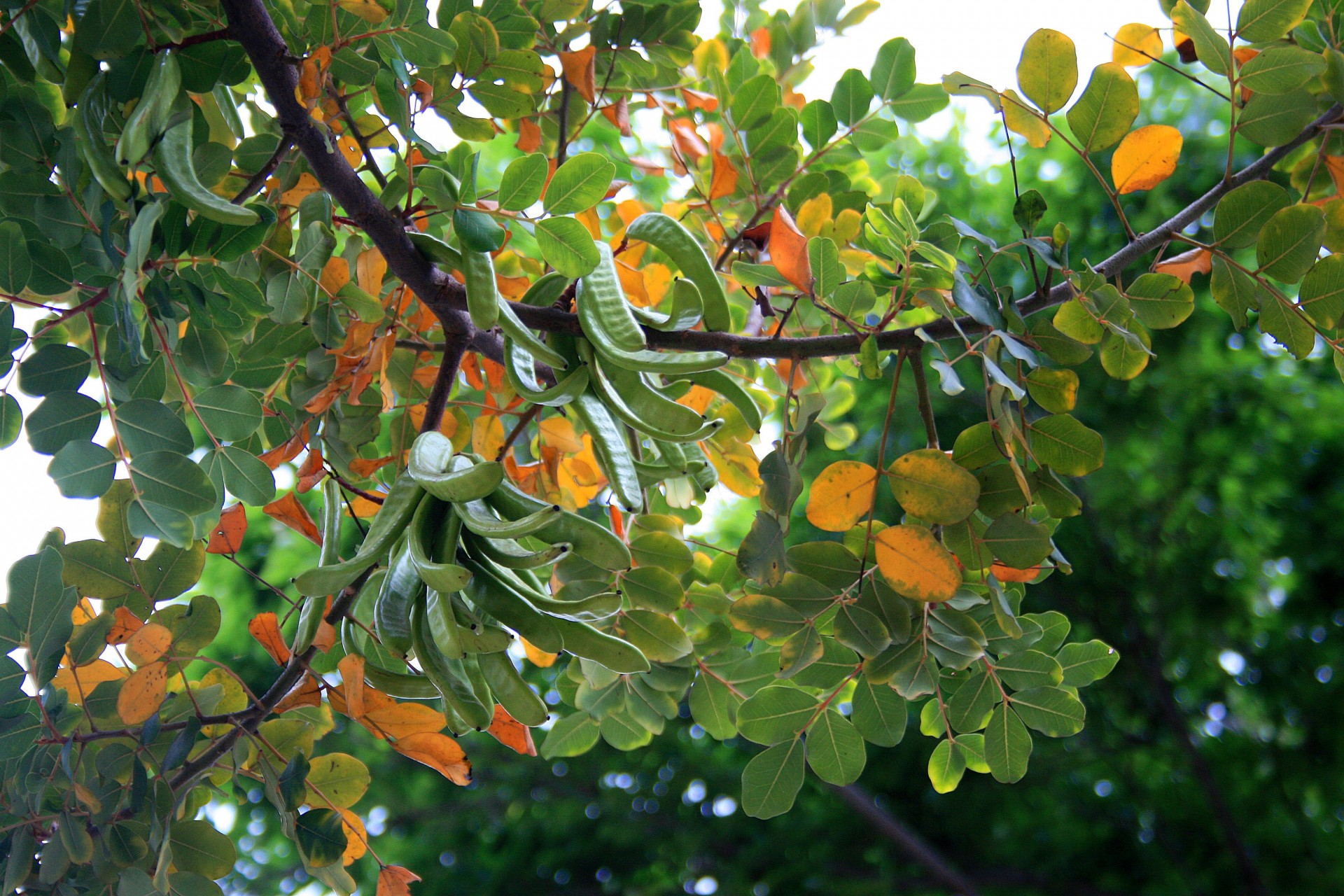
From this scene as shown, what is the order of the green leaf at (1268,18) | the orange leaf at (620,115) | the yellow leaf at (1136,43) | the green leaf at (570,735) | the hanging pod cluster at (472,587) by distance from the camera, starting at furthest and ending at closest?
the orange leaf at (620,115), the green leaf at (570,735), the yellow leaf at (1136,43), the green leaf at (1268,18), the hanging pod cluster at (472,587)

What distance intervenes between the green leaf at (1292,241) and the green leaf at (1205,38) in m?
0.09

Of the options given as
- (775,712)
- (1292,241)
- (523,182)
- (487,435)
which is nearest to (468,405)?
(487,435)

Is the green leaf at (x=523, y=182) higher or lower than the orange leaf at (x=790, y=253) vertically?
higher

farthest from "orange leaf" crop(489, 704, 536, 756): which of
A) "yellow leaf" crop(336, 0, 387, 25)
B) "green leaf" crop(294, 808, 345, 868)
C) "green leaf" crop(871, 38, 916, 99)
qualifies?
"green leaf" crop(871, 38, 916, 99)

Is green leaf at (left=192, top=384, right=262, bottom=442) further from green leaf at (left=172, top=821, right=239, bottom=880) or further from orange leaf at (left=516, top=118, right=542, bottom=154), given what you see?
orange leaf at (left=516, top=118, right=542, bottom=154)

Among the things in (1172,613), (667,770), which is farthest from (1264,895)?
(667,770)

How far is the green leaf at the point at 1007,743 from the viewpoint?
600mm

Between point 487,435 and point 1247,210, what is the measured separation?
55 centimetres

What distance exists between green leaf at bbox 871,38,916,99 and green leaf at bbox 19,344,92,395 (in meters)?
0.58

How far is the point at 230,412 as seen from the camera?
1.97 feet

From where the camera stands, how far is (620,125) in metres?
0.89

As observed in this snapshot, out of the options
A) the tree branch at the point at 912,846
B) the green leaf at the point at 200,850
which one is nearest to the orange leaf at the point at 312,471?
the green leaf at the point at 200,850

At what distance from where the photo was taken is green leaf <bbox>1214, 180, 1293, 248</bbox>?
1.70ft

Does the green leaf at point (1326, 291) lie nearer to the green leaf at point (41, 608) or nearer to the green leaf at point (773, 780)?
the green leaf at point (773, 780)
